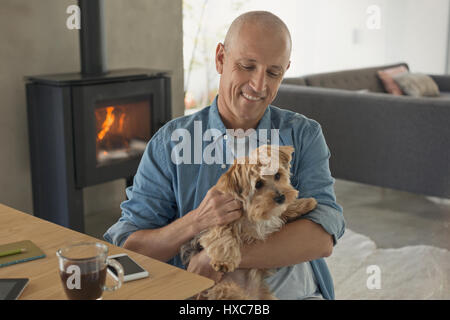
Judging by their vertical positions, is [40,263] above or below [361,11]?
below

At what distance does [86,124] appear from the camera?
298 centimetres

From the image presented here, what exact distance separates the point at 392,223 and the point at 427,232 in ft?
→ 0.80

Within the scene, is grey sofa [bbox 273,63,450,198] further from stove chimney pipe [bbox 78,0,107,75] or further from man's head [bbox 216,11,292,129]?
man's head [bbox 216,11,292,129]

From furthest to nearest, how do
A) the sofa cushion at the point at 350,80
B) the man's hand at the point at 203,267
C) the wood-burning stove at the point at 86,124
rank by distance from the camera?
the sofa cushion at the point at 350,80 < the wood-burning stove at the point at 86,124 < the man's hand at the point at 203,267

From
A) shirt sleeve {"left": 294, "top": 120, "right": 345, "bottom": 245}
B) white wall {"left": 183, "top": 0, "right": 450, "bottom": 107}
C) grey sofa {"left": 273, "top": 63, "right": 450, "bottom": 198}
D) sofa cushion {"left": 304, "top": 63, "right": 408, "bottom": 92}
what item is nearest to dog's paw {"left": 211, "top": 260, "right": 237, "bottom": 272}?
shirt sleeve {"left": 294, "top": 120, "right": 345, "bottom": 245}

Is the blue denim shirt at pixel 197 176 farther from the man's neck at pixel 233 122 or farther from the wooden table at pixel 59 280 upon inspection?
the wooden table at pixel 59 280

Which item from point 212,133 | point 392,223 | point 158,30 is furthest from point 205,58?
point 212,133

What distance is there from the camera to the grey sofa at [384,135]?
329 cm

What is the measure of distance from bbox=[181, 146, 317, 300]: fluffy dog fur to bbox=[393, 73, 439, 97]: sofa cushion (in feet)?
14.6

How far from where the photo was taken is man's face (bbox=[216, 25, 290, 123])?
1235 mm

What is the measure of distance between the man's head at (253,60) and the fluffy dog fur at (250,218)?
0.60 ft

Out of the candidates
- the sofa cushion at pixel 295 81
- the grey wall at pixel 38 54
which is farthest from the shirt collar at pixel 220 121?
the sofa cushion at pixel 295 81

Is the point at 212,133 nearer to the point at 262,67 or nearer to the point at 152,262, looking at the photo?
the point at 262,67

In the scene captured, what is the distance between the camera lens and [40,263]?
1140mm
